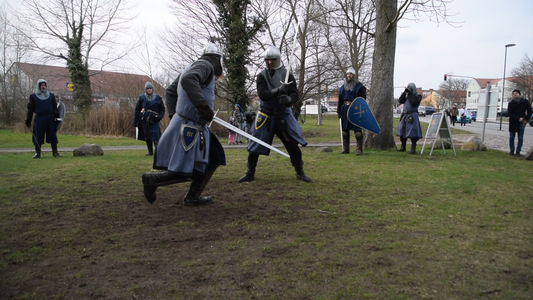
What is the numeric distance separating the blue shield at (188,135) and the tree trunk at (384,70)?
23.2 feet

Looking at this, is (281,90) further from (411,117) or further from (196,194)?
(411,117)

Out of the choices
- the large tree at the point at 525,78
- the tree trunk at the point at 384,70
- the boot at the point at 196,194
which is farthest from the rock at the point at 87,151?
the large tree at the point at 525,78

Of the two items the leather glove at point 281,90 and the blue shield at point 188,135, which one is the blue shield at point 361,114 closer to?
the leather glove at point 281,90

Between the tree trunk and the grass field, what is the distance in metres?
4.29

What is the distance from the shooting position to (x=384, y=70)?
9.93 meters

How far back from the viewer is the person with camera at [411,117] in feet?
31.8

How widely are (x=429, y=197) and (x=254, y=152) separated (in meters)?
2.51

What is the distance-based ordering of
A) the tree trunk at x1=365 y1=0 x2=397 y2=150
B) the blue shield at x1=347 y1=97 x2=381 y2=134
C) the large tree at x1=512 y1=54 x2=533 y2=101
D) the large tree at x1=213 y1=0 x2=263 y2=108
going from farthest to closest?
the large tree at x1=512 y1=54 x2=533 y2=101 → the large tree at x1=213 y1=0 x2=263 y2=108 → the tree trunk at x1=365 y1=0 x2=397 y2=150 → the blue shield at x1=347 y1=97 x2=381 y2=134

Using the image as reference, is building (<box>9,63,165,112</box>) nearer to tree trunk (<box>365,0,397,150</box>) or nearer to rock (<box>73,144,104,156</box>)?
rock (<box>73,144,104,156</box>)

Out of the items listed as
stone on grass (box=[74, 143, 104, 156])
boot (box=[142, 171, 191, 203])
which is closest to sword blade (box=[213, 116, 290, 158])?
boot (box=[142, 171, 191, 203])

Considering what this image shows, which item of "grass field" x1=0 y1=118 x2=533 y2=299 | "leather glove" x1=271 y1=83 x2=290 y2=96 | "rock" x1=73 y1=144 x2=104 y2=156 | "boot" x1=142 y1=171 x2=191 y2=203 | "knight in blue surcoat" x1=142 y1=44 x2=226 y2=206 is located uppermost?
"leather glove" x1=271 y1=83 x2=290 y2=96

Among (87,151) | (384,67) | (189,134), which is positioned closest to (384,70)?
(384,67)

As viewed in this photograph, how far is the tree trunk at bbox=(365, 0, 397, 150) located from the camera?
9.88 metres

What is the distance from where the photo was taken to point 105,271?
8.77 ft
